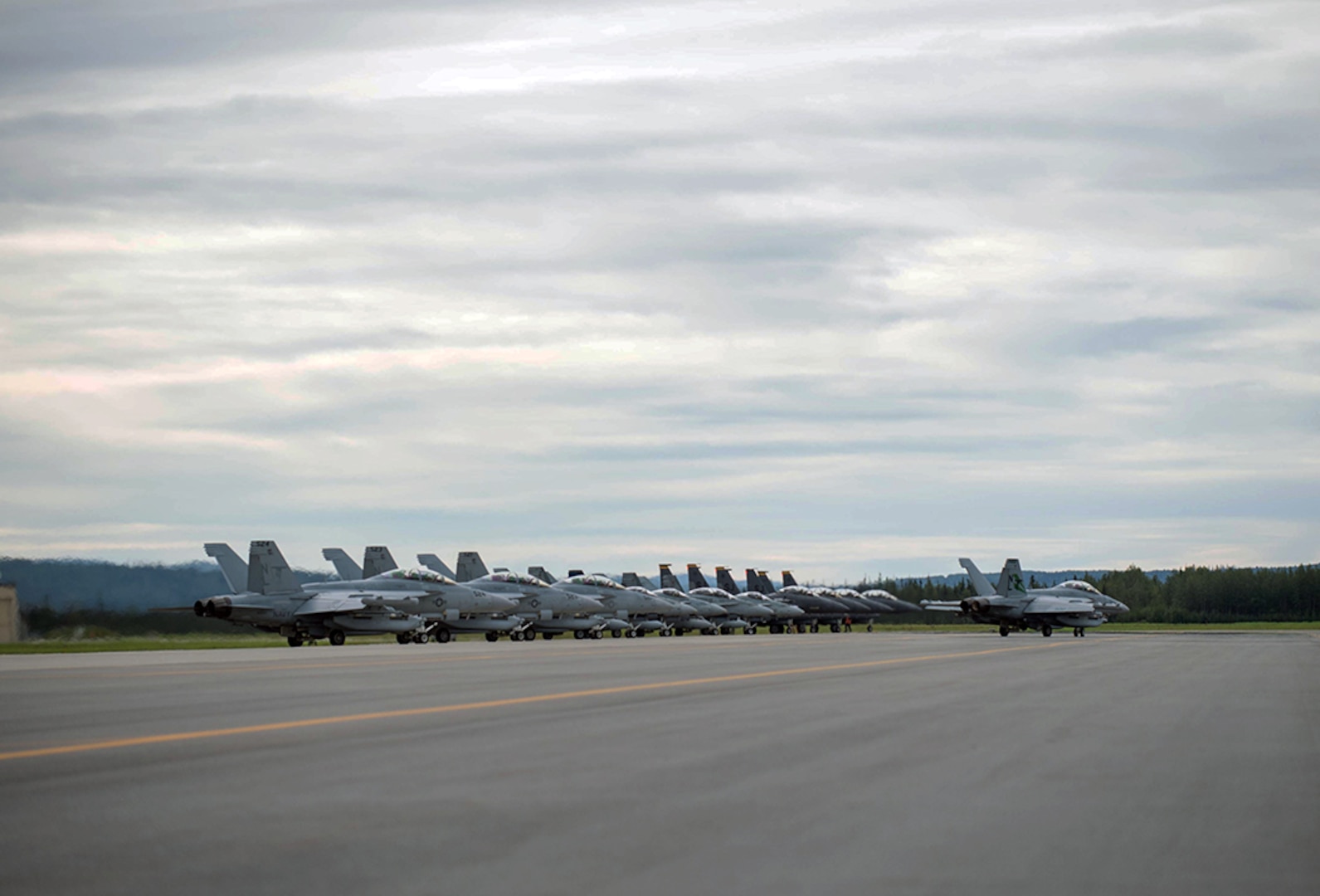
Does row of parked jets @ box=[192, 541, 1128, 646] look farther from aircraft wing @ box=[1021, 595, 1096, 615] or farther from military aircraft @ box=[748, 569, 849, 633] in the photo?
military aircraft @ box=[748, 569, 849, 633]

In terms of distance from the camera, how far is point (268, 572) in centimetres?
5778

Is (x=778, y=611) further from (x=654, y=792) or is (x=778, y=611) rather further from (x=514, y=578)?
(x=654, y=792)

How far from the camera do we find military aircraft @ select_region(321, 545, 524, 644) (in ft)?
194

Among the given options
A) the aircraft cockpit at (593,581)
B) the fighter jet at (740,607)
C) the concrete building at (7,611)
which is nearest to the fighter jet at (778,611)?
the fighter jet at (740,607)

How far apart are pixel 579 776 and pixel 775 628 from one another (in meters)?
100

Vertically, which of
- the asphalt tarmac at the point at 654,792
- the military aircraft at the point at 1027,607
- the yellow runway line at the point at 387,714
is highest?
the military aircraft at the point at 1027,607

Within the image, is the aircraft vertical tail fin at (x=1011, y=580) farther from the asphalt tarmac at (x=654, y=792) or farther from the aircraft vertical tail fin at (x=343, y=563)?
the asphalt tarmac at (x=654, y=792)

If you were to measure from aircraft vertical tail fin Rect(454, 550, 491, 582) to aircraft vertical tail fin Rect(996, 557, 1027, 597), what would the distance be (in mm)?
28167

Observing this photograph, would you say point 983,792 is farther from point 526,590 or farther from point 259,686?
point 526,590

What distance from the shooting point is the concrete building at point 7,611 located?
75062 millimetres

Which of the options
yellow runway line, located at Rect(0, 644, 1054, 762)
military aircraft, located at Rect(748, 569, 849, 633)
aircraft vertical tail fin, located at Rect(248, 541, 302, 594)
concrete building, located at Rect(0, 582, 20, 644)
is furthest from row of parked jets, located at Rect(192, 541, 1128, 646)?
yellow runway line, located at Rect(0, 644, 1054, 762)

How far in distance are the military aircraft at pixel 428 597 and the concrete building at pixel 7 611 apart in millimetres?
20034

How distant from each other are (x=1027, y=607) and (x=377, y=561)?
1312 inches

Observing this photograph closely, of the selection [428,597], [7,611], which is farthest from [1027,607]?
[7,611]
